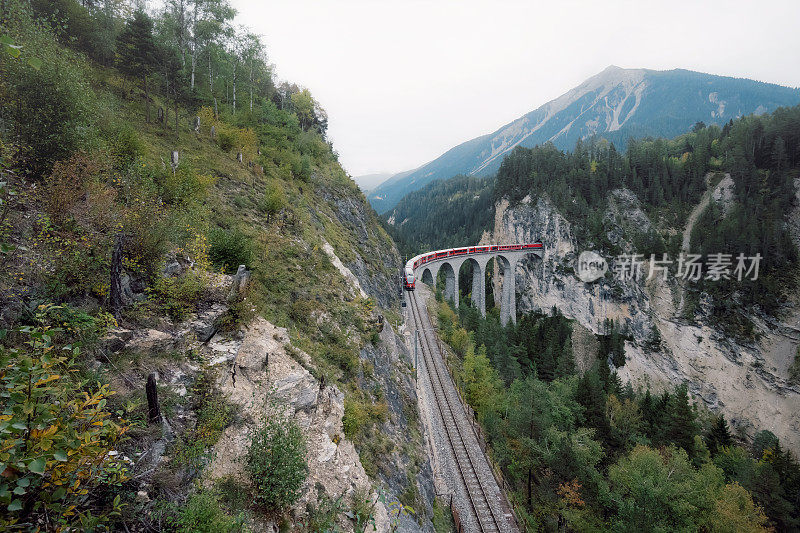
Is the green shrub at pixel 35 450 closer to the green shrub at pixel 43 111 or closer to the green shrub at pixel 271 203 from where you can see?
the green shrub at pixel 43 111

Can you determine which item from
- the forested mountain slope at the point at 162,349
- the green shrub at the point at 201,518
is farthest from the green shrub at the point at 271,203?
the green shrub at the point at 201,518

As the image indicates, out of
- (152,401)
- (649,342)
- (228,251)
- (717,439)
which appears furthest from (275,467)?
(649,342)

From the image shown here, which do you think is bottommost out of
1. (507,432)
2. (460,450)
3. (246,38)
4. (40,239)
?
(507,432)

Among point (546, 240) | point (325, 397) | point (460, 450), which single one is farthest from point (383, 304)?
point (546, 240)

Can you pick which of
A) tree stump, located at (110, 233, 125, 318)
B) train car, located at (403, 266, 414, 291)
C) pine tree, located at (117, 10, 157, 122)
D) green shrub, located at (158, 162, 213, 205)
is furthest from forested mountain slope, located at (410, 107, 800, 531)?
pine tree, located at (117, 10, 157, 122)

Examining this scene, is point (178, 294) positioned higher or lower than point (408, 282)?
higher

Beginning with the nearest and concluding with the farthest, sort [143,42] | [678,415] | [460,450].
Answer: [143,42] → [460,450] → [678,415]

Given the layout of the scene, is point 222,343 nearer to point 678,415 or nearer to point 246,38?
point 246,38

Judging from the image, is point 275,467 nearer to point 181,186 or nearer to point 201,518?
point 201,518
